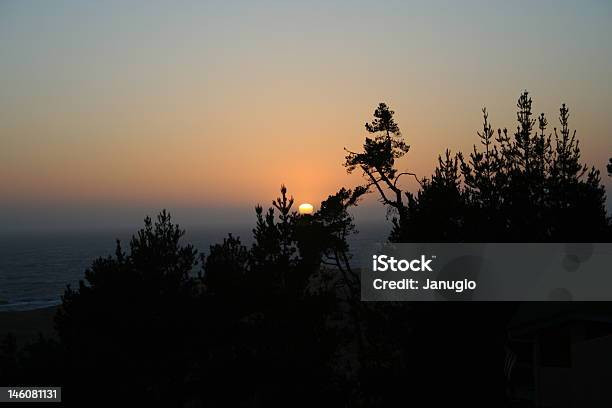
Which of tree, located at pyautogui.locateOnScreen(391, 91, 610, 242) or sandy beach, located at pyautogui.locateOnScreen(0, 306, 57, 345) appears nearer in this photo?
tree, located at pyautogui.locateOnScreen(391, 91, 610, 242)

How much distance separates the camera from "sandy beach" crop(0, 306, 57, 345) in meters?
56.3

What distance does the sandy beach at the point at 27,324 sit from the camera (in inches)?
2217

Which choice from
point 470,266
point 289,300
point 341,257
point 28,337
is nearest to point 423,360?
point 470,266

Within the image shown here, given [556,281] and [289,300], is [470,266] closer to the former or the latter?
[556,281]

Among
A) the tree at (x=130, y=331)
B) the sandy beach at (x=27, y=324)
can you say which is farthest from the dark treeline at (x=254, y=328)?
the sandy beach at (x=27, y=324)

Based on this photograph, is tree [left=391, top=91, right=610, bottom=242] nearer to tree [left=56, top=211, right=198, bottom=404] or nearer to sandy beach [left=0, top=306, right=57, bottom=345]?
tree [left=56, top=211, right=198, bottom=404]

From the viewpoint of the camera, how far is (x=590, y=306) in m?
14.0

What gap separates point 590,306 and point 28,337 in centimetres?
5539

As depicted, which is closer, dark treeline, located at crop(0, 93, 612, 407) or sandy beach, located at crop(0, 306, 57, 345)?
dark treeline, located at crop(0, 93, 612, 407)

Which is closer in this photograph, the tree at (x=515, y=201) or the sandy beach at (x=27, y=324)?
the tree at (x=515, y=201)

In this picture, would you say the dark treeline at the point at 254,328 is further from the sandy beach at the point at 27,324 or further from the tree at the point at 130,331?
the sandy beach at the point at 27,324

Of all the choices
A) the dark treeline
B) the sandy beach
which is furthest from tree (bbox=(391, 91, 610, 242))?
A: the sandy beach

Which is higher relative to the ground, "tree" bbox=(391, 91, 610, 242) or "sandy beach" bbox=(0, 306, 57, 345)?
"tree" bbox=(391, 91, 610, 242)

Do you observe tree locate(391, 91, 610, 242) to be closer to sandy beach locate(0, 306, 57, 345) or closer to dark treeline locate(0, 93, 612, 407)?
dark treeline locate(0, 93, 612, 407)
